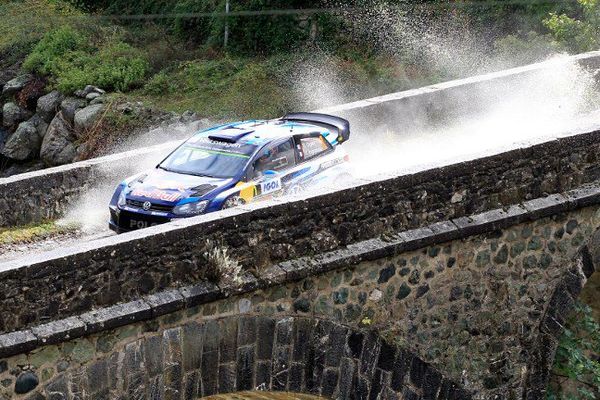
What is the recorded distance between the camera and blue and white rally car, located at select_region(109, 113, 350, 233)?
14.2 meters

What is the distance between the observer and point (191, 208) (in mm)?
14055

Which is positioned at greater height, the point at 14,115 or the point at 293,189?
the point at 14,115

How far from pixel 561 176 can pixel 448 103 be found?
5.74m

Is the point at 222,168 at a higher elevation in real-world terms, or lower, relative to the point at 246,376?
higher

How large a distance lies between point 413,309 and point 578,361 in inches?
104

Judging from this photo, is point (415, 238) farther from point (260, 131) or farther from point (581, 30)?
point (581, 30)

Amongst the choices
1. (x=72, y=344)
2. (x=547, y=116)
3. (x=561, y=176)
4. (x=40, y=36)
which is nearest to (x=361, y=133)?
(x=547, y=116)

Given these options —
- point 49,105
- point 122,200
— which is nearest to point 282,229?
point 122,200

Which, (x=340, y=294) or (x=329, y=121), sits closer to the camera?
(x=340, y=294)

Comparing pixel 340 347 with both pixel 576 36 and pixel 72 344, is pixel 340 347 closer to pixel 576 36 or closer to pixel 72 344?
pixel 72 344

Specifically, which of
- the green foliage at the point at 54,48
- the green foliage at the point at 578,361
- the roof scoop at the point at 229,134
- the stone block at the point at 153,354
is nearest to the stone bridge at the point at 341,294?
the stone block at the point at 153,354

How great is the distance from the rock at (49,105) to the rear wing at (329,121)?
11.8 m

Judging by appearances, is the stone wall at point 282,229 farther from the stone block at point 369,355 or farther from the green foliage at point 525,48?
the green foliage at point 525,48

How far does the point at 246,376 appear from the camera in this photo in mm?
11109
